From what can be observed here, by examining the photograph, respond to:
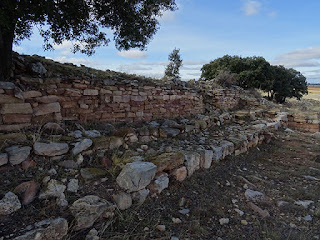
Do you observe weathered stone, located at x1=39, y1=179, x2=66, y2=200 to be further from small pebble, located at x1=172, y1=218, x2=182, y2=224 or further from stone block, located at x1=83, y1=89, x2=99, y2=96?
stone block, located at x1=83, y1=89, x2=99, y2=96

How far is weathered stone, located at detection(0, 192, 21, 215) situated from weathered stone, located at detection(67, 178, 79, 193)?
0.49m

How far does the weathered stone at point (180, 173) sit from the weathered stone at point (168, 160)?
79 mm

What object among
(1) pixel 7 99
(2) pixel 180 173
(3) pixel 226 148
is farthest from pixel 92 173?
(3) pixel 226 148

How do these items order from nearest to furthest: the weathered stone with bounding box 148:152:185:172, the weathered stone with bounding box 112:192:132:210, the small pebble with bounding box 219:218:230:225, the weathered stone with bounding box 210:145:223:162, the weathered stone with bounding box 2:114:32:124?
the weathered stone with bounding box 112:192:132:210 → the small pebble with bounding box 219:218:230:225 → the weathered stone with bounding box 148:152:185:172 → the weathered stone with bounding box 2:114:32:124 → the weathered stone with bounding box 210:145:223:162

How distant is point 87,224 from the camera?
205 cm

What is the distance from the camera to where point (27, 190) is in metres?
2.11

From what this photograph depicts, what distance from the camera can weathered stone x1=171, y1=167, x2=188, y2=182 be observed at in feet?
10.3

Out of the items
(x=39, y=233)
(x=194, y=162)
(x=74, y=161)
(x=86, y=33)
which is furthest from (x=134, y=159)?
(x=86, y=33)

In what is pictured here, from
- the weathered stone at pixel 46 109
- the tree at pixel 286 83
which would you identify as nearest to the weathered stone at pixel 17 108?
the weathered stone at pixel 46 109

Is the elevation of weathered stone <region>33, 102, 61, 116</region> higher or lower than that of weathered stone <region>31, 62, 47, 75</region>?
lower

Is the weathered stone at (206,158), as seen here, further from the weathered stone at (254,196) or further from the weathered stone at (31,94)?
the weathered stone at (31,94)

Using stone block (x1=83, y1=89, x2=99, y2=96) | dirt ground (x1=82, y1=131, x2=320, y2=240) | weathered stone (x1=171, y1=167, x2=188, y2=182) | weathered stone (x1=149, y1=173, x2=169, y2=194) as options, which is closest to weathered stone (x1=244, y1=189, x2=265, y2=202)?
dirt ground (x1=82, y1=131, x2=320, y2=240)

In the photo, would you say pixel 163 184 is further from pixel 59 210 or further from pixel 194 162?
pixel 59 210

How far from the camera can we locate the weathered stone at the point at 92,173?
8.42 ft
